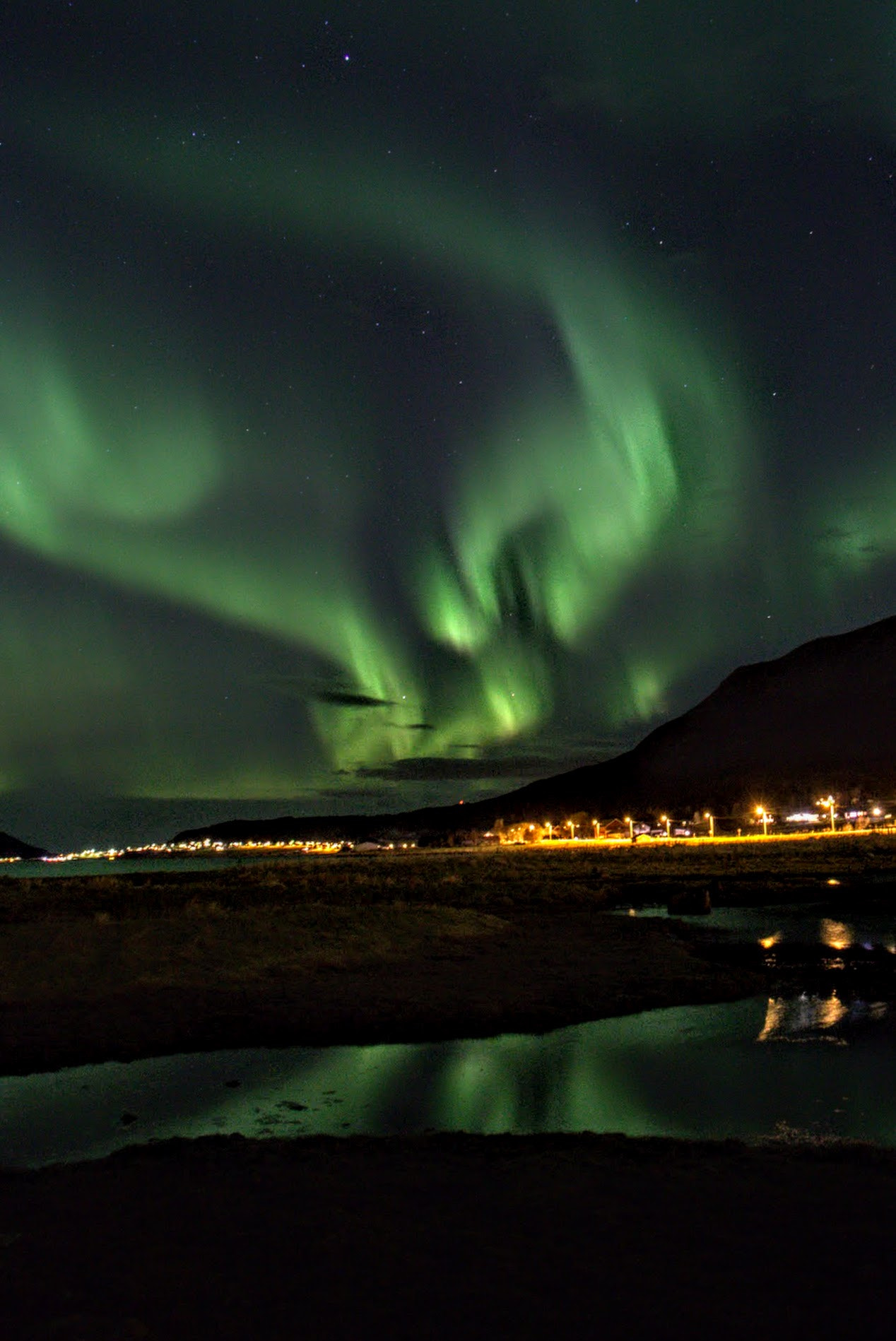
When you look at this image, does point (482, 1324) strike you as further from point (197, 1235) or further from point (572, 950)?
point (572, 950)

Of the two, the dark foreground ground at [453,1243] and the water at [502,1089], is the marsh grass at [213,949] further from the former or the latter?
the dark foreground ground at [453,1243]

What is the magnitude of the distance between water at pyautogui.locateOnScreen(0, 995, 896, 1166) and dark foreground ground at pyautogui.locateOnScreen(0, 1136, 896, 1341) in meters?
1.56

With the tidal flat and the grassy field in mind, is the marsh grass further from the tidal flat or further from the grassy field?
the tidal flat

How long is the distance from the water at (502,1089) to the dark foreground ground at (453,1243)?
1561 millimetres

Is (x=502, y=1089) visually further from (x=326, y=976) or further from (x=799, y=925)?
(x=799, y=925)

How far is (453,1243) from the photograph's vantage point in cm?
835

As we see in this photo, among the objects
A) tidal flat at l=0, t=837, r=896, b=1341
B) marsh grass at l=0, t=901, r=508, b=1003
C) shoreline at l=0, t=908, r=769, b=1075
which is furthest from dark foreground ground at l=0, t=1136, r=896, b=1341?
marsh grass at l=0, t=901, r=508, b=1003

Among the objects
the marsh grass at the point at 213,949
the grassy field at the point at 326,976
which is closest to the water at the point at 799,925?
the grassy field at the point at 326,976

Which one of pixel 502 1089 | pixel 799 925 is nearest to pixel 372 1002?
pixel 502 1089

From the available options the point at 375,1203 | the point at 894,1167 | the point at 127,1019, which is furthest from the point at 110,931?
the point at 894,1167

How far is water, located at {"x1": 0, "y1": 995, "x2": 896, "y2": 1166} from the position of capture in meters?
12.5

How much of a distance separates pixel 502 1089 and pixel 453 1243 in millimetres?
6317

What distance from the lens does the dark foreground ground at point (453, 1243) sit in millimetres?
7051

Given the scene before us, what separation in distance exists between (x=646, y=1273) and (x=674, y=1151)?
10.8 ft
